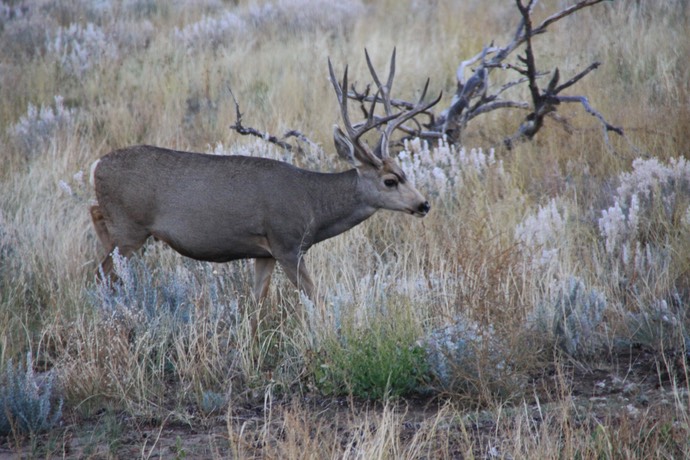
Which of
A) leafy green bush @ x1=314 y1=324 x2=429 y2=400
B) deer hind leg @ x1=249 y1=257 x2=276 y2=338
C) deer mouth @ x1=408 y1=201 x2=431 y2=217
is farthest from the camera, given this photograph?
deer hind leg @ x1=249 y1=257 x2=276 y2=338

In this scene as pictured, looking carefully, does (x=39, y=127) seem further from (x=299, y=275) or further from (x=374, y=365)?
(x=374, y=365)

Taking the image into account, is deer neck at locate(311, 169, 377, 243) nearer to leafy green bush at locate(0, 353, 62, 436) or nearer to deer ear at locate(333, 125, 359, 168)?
deer ear at locate(333, 125, 359, 168)

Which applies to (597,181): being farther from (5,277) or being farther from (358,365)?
(5,277)

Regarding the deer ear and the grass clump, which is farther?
the deer ear

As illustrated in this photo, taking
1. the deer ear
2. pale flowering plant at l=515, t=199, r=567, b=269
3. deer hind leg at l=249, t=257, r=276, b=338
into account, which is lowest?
deer hind leg at l=249, t=257, r=276, b=338

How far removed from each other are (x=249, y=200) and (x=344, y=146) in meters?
0.82

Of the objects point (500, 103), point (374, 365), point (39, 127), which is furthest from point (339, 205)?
point (39, 127)

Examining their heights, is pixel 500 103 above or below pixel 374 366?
above

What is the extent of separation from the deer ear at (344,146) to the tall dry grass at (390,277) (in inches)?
31.2

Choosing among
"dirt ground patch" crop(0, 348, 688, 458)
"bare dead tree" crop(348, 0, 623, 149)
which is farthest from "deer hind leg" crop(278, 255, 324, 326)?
"bare dead tree" crop(348, 0, 623, 149)

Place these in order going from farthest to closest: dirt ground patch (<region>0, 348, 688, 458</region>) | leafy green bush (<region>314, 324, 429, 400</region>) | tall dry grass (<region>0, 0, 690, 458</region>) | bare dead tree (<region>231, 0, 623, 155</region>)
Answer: bare dead tree (<region>231, 0, 623, 155</region>) → leafy green bush (<region>314, 324, 429, 400</region>) → tall dry grass (<region>0, 0, 690, 458</region>) → dirt ground patch (<region>0, 348, 688, 458</region>)

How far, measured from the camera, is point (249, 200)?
665 centimetres

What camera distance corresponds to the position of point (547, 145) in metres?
9.53

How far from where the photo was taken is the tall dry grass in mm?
5000
